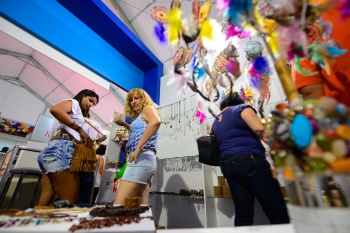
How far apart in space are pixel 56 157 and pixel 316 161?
4.77 feet

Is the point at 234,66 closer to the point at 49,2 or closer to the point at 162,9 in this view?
the point at 162,9

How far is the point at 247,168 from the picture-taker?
963mm

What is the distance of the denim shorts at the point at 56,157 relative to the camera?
117cm

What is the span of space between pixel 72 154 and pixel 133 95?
0.69 meters

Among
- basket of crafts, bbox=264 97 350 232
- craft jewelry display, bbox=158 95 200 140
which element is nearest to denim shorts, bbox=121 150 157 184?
basket of crafts, bbox=264 97 350 232

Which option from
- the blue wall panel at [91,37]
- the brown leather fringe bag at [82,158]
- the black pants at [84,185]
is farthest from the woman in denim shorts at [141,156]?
the blue wall panel at [91,37]

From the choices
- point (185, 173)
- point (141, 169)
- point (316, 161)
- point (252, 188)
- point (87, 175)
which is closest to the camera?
point (316, 161)

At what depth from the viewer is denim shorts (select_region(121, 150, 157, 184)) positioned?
3.69ft

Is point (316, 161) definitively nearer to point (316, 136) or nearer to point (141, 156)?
point (316, 136)

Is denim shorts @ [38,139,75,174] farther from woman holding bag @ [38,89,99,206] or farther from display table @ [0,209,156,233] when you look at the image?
display table @ [0,209,156,233]

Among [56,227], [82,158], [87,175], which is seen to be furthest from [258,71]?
[87,175]

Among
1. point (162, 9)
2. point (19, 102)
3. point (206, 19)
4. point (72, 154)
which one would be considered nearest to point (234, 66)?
point (206, 19)

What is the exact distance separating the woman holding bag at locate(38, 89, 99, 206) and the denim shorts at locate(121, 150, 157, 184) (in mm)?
435

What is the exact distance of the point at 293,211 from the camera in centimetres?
31
